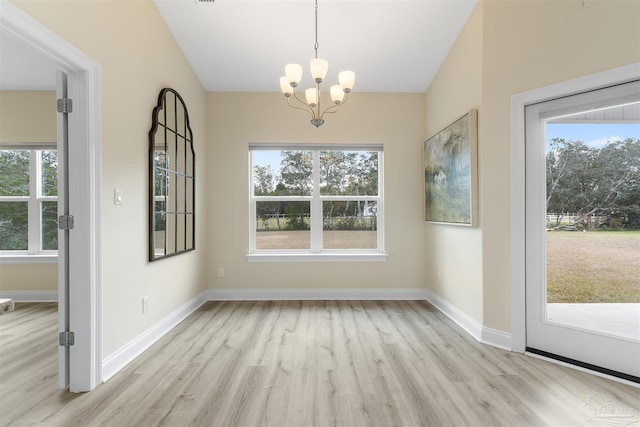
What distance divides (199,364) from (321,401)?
107 centimetres

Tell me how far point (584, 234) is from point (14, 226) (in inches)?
256

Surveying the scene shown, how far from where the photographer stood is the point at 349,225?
430 centimetres

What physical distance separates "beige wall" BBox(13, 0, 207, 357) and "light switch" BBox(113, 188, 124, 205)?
0.13ft

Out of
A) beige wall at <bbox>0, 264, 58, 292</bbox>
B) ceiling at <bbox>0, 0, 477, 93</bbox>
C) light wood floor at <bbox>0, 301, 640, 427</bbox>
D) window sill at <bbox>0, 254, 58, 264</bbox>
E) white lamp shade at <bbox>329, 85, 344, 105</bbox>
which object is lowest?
light wood floor at <bbox>0, 301, 640, 427</bbox>

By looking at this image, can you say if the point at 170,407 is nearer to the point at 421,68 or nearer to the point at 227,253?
the point at 227,253

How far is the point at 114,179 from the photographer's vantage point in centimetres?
230

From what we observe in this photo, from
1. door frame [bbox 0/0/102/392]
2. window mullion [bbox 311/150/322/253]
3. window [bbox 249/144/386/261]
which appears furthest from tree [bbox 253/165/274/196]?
door frame [bbox 0/0/102/392]

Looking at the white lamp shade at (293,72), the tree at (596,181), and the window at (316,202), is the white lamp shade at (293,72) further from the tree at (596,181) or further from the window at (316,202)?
the tree at (596,181)

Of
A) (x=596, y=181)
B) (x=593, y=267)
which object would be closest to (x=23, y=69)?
(x=596, y=181)

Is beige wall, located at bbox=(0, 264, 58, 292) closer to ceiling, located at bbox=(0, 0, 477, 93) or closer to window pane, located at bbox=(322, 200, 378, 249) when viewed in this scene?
ceiling, located at bbox=(0, 0, 477, 93)

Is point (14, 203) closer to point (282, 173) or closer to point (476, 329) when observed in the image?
point (282, 173)

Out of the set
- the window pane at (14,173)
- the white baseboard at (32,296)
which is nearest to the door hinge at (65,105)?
the window pane at (14,173)

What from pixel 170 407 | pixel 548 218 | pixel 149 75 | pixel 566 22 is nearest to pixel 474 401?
pixel 548 218

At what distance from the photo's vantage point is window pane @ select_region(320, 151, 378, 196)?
4277mm
